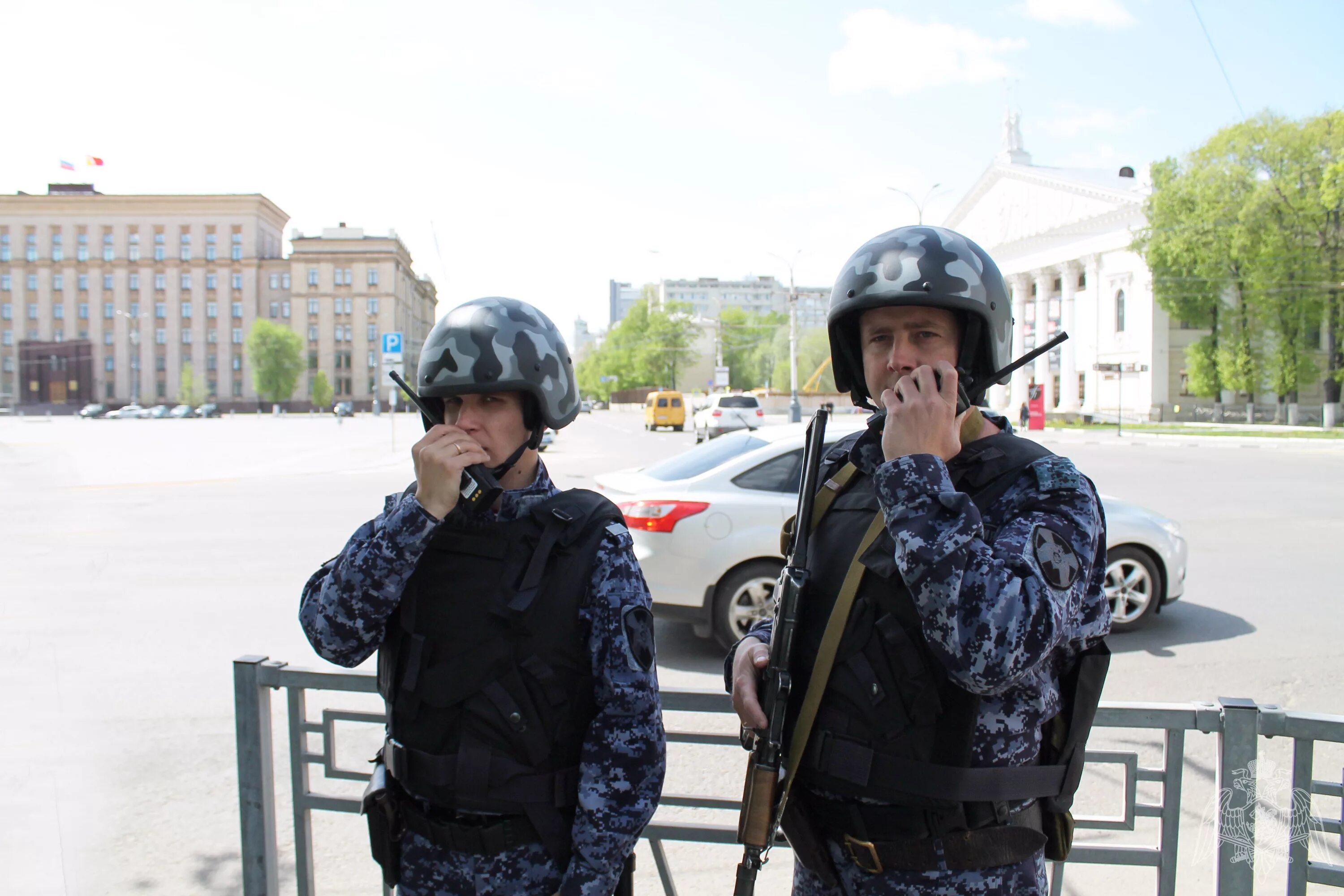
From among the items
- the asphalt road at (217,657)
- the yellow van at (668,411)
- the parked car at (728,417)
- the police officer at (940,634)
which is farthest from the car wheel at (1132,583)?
the yellow van at (668,411)

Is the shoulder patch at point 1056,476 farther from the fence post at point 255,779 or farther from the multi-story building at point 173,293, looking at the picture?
the multi-story building at point 173,293

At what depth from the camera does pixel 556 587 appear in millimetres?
1748

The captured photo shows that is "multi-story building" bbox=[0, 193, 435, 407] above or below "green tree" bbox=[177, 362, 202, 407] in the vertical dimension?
above

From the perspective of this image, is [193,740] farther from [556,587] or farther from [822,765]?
[822,765]

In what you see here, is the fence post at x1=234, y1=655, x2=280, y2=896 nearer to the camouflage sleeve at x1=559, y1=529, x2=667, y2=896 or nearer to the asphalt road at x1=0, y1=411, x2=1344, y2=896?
the asphalt road at x1=0, y1=411, x2=1344, y2=896

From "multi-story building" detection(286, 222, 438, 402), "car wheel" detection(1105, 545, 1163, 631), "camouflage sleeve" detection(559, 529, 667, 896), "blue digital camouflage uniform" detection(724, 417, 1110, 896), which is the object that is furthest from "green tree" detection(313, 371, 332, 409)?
"blue digital camouflage uniform" detection(724, 417, 1110, 896)

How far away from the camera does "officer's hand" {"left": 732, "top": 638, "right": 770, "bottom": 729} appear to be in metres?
1.63

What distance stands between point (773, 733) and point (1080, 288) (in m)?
69.4

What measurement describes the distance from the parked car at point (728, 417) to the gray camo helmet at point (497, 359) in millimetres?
29458

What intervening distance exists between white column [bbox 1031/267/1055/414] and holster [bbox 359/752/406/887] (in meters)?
63.2

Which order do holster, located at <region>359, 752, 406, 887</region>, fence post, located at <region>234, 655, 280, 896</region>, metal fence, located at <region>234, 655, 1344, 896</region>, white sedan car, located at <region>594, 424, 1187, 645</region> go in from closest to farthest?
holster, located at <region>359, 752, 406, 887</region> < metal fence, located at <region>234, 655, 1344, 896</region> < fence post, located at <region>234, 655, 280, 896</region> < white sedan car, located at <region>594, 424, 1187, 645</region>

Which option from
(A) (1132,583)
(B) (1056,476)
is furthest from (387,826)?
(A) (1132,583)

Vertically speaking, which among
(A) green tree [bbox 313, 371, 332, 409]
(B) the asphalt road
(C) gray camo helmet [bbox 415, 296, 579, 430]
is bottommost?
(B) the asphalt road

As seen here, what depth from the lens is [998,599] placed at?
4.39ft
